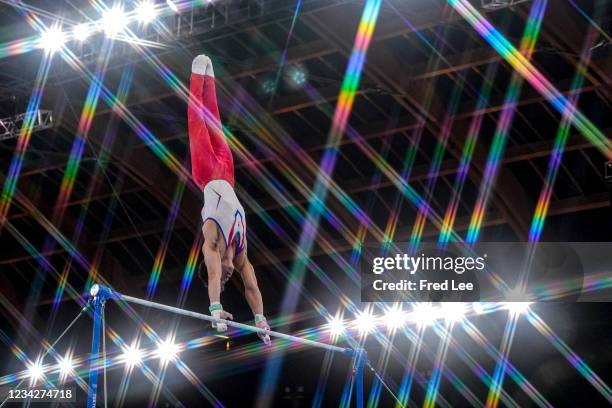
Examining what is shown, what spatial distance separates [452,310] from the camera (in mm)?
15844

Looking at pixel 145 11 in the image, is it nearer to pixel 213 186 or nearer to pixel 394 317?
pixel 394 317

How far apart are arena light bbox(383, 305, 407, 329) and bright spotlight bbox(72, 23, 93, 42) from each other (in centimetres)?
690

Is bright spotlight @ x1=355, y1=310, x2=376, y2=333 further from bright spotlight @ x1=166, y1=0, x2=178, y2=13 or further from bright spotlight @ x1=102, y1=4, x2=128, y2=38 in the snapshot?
bright spotlight @ x1=102, y1=4, x2=128, y2=38

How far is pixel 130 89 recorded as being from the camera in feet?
49.4

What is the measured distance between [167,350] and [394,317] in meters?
4.66

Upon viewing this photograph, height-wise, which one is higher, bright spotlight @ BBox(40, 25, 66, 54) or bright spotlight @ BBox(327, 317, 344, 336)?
bright spotlight @ BBox(40, 25, 66, 54)

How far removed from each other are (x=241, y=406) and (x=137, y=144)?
529cm

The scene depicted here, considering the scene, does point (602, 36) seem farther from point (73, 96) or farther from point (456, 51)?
point (73, 96)

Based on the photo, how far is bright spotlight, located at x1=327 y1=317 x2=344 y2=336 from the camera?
16391 millimetres

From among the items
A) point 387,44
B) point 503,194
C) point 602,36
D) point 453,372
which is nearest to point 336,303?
point 453,372

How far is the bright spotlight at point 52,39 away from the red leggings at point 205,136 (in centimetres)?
800

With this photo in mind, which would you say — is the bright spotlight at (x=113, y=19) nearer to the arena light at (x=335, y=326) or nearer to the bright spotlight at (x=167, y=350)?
the arena light at (x=335, y=326)

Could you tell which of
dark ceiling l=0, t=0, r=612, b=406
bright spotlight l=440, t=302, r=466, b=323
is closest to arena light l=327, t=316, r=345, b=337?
dark ceiling l=0, t=0, r=612, b=406

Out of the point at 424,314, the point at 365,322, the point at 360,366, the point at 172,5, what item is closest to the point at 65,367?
the point at 365,322
